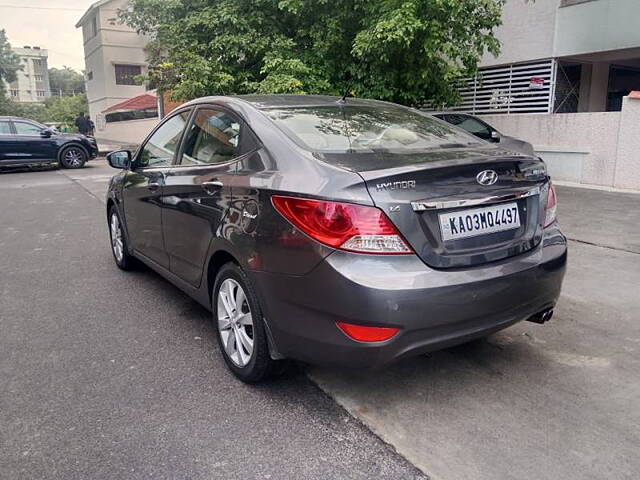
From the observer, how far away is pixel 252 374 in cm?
304

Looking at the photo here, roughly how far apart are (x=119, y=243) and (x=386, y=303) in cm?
371

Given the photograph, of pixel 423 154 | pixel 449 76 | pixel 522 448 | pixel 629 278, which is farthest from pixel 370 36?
pixel 522 448

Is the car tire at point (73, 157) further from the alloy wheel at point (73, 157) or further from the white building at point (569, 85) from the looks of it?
the white building at point (569, 85)

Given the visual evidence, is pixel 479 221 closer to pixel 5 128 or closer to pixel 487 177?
pixel 487 177

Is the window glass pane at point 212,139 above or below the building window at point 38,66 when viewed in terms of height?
below

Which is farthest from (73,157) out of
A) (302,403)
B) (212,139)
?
(302,403)

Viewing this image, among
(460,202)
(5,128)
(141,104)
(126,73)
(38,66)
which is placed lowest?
(460,202)

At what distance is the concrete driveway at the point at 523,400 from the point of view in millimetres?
2412

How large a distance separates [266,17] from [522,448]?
9856 mm

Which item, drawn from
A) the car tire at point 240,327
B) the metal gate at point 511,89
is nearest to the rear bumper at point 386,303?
the car tire at point 240,327

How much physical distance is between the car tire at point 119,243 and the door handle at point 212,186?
2.11m

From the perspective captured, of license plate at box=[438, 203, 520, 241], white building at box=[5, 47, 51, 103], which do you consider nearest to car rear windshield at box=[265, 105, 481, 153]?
license plate at box=[438, 203, 520, 241]

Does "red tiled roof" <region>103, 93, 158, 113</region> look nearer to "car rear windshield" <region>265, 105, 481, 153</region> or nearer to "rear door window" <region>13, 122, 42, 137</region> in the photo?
"rear door window" <region>13, 122, 42, 137</region>

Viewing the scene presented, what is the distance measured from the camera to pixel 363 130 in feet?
11.0
